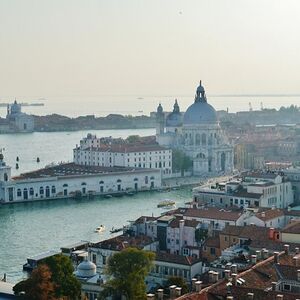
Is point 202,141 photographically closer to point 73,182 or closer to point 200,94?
point 200,94

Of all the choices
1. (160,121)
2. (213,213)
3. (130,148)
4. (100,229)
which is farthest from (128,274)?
(160,121)

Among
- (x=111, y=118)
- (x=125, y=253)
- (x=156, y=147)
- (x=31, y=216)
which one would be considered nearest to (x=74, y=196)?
(x=31, y=216)

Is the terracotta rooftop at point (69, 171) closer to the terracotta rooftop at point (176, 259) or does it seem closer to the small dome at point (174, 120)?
the small dome at point (174, 120)

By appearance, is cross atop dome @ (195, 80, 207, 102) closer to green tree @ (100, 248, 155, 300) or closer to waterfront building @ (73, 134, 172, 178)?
waterfront building @ (73, 134, 172, 178)

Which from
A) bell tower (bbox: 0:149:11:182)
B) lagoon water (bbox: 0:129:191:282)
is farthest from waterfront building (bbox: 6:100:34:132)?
bell tower (bbox: 0:149:11:182)

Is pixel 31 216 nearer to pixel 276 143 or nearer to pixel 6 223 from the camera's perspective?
pixel 6 223

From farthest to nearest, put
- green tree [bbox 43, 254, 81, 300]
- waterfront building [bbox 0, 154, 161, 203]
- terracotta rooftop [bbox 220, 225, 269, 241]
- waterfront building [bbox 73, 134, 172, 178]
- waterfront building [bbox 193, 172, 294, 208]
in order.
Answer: waterfront building [bbox 73, 134, 172, 178] < waterfront building [bbox 0, 154, 161, 203] < waterfront building [bbox 193, 172, 294, 208] < terracotta rooftop [bbox 220, 225, 269, 241] < green tree [bbox 43, 254, 81, 300]
